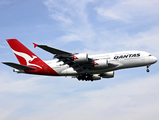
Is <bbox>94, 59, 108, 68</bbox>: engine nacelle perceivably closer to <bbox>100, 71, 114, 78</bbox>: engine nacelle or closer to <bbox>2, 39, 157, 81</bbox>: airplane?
<bbox>2, 39, 157, 81</bbox>: airplane

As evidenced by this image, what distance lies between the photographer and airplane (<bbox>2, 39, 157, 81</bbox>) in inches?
1463

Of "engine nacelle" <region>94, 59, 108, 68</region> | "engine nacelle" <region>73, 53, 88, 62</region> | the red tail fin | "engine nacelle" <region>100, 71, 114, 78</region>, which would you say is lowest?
"engine nacelle" <region>100, 71, 114, 78</region>

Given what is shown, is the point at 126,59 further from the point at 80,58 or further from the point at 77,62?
the point at 77,62

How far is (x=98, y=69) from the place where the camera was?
3931cm

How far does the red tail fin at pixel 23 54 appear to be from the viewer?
142ft

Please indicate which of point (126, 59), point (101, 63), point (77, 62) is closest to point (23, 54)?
point (77, 62)

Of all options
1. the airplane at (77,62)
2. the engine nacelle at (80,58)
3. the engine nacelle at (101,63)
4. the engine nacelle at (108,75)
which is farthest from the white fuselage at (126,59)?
the engine nacelle at (108,75)

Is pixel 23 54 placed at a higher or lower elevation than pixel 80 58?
higher

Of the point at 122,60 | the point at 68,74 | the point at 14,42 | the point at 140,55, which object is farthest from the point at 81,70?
the point at 14,42

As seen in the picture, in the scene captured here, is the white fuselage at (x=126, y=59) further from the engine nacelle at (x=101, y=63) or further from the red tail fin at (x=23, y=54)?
the red tail fin at (x=23, y=54)

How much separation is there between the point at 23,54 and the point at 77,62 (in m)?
12.2

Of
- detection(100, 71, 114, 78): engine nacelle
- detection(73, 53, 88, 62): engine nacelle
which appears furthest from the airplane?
detection(100, 71, 114, 78): engine nacelle

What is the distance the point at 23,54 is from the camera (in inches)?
1737

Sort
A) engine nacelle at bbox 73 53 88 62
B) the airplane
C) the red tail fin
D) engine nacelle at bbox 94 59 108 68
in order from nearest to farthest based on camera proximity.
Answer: engine nacelle at bbox 73 53 88 62
the airplane
engine nacelle at bbox 94 59 108 68
the red tail fin
